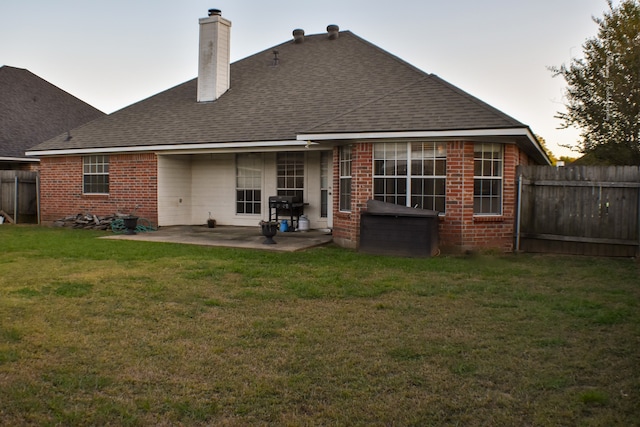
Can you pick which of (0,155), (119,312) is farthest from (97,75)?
(119,312)

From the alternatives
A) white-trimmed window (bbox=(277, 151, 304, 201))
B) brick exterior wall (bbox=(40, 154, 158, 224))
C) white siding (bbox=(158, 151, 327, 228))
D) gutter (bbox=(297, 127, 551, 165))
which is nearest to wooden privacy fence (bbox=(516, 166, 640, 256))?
gutter (bbox=(297, 127, 551, 165))

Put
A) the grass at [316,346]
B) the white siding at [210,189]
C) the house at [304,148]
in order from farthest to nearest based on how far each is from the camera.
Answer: the white siding at [210,189] < the house at [304,148] < the grass at [316,346]

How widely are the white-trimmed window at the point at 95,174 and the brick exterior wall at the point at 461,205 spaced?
868cm

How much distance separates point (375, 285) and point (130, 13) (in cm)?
1080

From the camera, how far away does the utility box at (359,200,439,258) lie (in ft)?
33.4

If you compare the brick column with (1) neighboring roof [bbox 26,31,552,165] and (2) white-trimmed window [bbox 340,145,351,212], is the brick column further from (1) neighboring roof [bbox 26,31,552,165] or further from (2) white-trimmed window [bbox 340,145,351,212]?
(1) neighboring roof [bbox 26,31,552,165]

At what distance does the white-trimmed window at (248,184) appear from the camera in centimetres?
1588

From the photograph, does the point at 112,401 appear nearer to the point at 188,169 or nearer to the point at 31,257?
the point at 31,257

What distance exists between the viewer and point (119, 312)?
19.2 feet

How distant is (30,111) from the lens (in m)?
23.3

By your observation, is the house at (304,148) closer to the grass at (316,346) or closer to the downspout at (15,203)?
the downspout at (15,203)

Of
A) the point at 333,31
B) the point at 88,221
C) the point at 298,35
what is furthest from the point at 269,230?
the point at 298,35

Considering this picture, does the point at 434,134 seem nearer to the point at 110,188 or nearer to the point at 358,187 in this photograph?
the point at 358,187

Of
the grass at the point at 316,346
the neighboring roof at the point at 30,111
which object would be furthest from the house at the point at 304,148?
the neighboring roof at the point at 30,111
